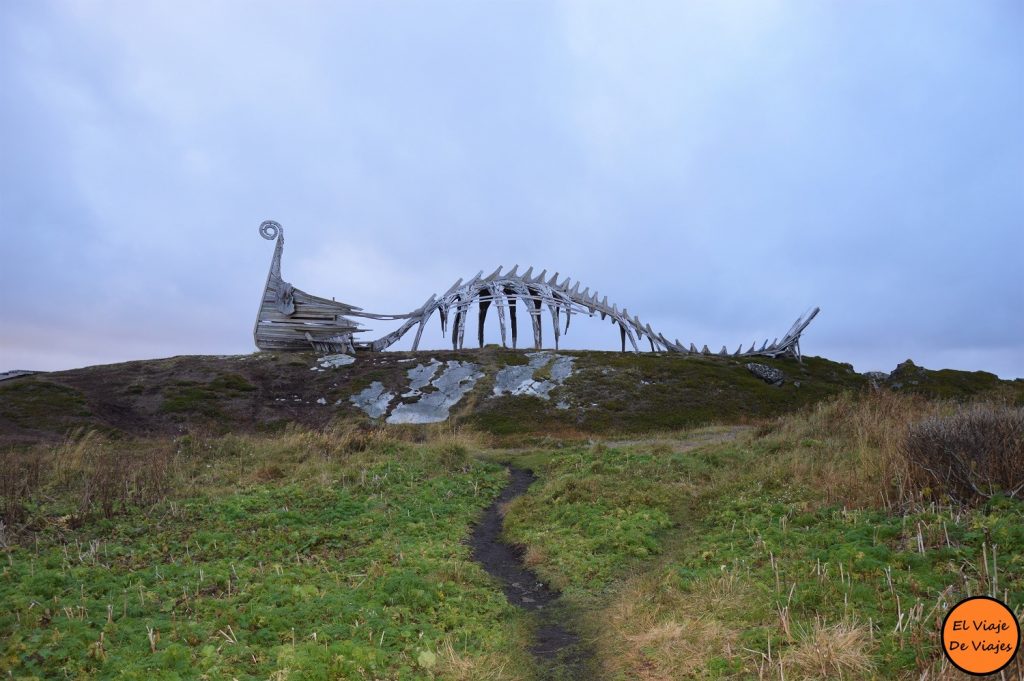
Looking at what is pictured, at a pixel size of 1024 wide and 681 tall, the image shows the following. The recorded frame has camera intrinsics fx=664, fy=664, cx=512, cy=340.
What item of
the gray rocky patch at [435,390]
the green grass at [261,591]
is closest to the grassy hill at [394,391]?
the gray rocky patch at [435,390]

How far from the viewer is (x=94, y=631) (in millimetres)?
7426

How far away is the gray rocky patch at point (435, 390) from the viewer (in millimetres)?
39281

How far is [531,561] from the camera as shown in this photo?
11.7m

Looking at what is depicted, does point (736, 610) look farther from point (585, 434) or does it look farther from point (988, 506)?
point (585, 434)

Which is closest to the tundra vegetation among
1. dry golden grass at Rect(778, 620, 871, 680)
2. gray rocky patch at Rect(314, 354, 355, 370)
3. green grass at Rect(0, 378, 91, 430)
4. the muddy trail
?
dry golden grass at Rect(778, 620, 871, 680)

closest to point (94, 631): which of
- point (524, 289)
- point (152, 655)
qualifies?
point (152, 655)

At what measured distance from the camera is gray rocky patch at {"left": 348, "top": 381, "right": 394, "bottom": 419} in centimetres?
3991

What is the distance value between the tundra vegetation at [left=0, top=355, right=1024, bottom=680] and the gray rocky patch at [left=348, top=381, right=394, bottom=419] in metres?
22.0

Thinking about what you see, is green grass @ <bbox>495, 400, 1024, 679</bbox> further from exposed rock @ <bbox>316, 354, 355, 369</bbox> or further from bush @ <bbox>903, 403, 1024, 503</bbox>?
exposed rock @ <bbox>316, 354, 355, 369</bbox>

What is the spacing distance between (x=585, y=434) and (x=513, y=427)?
4.09 m

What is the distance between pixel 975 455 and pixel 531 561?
7073 mm

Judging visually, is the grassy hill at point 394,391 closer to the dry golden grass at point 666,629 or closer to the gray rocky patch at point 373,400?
the gray rocky patch at point 373,400

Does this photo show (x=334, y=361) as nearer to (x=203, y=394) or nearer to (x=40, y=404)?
(x=203, y=394)

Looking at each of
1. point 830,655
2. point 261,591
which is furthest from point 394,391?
point 830,655
